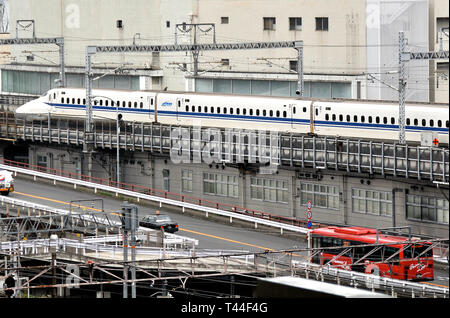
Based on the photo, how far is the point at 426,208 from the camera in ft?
200

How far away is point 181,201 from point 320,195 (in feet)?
30.2

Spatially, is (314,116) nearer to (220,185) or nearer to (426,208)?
(220,185)

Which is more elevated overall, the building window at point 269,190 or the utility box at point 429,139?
the utility box at point 429,139

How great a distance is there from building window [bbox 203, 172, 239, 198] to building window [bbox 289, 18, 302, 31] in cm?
2021

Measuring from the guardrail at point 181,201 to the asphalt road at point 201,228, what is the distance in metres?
0.57

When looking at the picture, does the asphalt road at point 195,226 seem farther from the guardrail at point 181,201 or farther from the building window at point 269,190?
the building window at point 269,190

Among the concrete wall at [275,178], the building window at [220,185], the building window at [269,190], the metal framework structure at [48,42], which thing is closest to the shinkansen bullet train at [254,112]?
the metal framework structure at [48,42]

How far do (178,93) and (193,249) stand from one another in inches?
1180

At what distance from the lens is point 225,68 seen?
9506 centimetres

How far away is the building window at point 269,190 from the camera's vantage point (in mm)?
69250

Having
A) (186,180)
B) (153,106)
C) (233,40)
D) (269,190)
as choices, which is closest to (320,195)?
(269,190)

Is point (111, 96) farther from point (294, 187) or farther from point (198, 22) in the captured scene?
point (294, 187)
